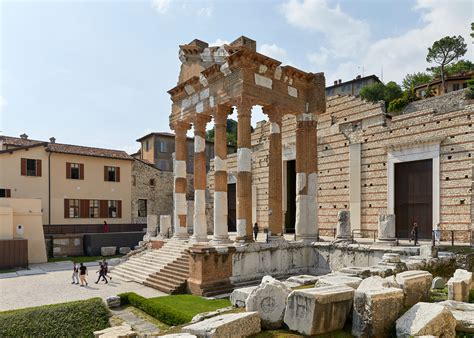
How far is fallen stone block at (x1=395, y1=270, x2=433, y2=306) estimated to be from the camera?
21.0 ft

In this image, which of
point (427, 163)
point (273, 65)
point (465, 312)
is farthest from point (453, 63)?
point (465, 312)

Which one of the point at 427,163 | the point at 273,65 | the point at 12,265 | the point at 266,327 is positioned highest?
the point at 273,65

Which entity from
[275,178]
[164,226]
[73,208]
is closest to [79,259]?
[73,208]

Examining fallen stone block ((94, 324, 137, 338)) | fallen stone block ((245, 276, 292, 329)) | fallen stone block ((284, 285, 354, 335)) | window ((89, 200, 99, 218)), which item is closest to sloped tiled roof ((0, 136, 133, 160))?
window ((89, 200, 99, 218))

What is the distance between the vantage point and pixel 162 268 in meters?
15.1

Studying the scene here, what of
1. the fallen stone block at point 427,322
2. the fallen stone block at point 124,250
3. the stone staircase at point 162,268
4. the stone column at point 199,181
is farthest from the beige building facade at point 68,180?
the fallen stone block at point 427,322

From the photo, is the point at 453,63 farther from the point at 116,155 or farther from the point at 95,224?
the point at 95,224

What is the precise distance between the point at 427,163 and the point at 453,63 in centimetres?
3850

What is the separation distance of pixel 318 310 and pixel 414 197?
1392 cm

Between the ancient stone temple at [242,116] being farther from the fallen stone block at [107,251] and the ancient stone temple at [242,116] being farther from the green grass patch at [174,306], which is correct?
the fallen stone block at [107,251]

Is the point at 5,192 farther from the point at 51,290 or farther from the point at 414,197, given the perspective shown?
the point at 414,197

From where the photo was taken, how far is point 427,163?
55.4ft

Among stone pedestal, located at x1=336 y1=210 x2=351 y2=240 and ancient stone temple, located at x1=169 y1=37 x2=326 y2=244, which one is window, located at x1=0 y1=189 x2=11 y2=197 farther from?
stone pedestal, located at x1=336 y1=210 x2=351 y2=240

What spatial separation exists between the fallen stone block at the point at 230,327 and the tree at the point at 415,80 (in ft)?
160
